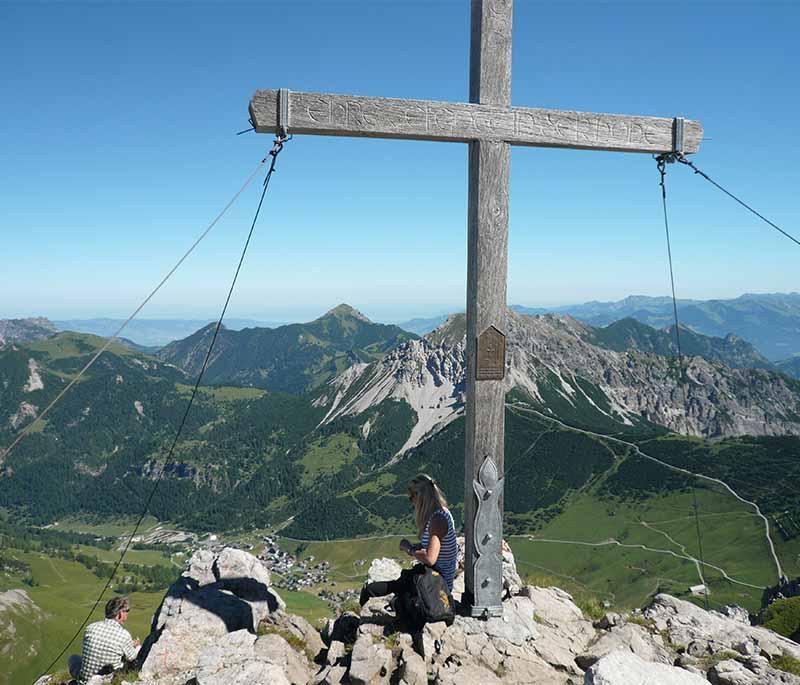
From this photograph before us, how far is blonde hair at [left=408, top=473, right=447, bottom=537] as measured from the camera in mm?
9742

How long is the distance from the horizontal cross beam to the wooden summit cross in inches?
0.7

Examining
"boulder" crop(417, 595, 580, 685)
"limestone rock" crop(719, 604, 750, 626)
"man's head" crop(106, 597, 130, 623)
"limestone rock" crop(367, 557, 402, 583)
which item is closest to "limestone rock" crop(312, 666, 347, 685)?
"boulder" crop(417, 595, 580, 685)

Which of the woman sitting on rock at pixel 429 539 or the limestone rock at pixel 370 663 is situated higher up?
the woman sitting on rock at pixel 429 539

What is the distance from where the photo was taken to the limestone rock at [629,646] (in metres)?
9.12

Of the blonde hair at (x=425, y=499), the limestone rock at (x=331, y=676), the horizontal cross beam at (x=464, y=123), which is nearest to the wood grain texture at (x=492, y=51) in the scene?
the horizontal cross beam at (x=464, y=123)

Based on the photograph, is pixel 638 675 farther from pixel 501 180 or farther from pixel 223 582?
pixel 223 582

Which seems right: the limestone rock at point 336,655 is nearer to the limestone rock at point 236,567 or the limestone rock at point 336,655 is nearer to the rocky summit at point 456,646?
the rocky summit at point 456,646

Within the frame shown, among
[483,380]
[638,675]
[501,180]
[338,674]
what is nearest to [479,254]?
[501,180]

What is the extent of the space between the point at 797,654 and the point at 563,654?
427cm

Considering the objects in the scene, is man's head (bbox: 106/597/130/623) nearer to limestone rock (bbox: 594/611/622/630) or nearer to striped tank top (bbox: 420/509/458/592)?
striped tank top (bbox: 420/509/458/592)

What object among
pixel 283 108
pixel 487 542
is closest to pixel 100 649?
pixel 487 542

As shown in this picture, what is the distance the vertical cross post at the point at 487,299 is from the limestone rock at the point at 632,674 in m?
3.04

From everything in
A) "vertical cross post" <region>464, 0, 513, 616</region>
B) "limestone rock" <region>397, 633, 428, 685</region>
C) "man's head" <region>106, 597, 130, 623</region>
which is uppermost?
"vertical cross post" <region>464, 0, 513, 616</region>

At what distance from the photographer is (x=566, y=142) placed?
9.88 meters
